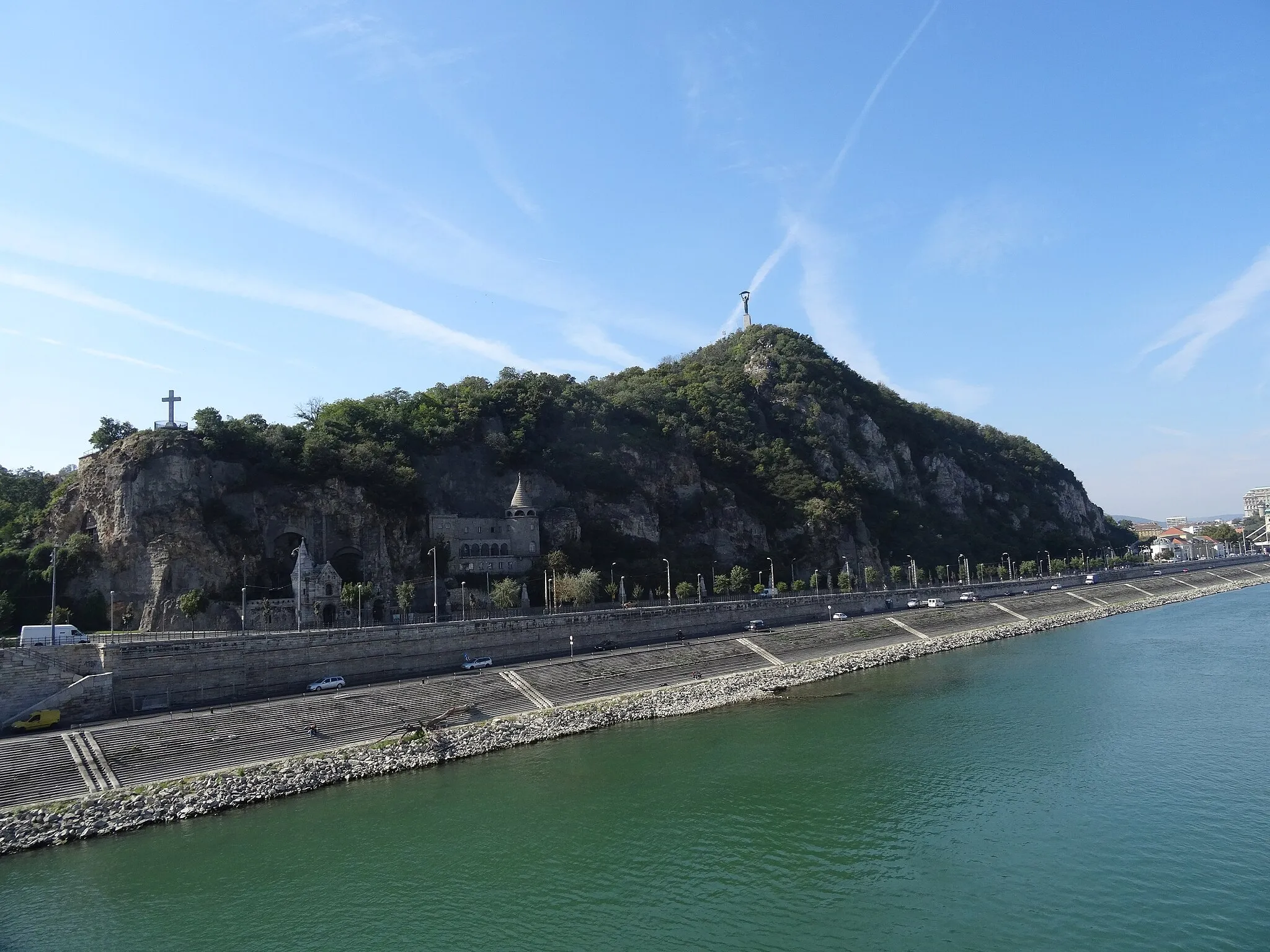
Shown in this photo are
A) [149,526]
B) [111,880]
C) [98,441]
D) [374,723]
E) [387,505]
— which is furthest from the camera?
[387,505]

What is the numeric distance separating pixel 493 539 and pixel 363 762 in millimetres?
44011

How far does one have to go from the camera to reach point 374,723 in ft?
127

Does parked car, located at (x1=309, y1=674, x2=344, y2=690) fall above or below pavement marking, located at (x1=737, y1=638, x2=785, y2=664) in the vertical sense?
above

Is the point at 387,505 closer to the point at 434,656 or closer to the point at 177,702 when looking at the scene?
the point at 434,656

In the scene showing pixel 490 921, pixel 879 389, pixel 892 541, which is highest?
pixel 879 389

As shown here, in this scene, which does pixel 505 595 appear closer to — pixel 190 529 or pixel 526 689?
pixel 526 689

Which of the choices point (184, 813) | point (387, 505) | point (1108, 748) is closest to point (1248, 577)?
point (1108, 748)

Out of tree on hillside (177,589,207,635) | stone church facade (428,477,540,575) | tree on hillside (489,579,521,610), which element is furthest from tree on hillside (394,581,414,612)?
tree on hillside (177,589,207,635)

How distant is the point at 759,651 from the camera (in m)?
60.1

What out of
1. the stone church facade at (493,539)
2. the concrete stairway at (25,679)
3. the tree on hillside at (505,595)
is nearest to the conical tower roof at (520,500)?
the stone church facade at (493,539)

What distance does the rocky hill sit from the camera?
188ft

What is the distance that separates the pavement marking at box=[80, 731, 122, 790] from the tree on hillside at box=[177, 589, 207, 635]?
708 inches

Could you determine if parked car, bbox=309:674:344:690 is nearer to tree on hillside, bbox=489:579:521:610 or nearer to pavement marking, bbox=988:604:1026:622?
tree on hillside, bbox=489:579:521:610

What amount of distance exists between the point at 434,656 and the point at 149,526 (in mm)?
23894
